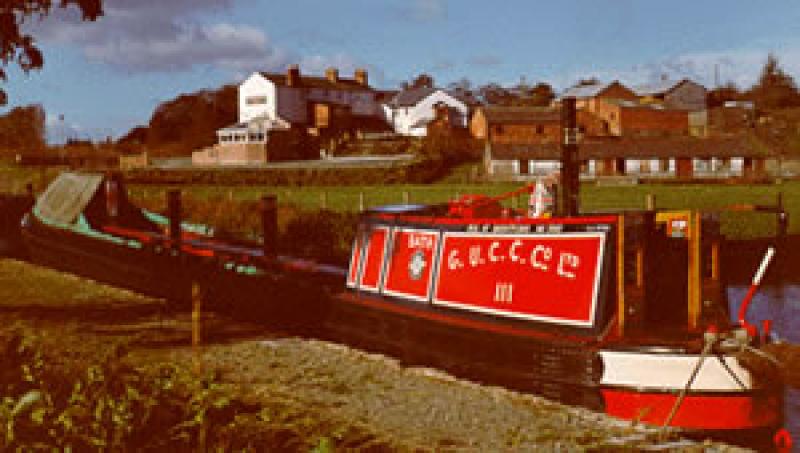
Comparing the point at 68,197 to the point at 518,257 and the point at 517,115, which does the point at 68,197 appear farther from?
the point at 517,115

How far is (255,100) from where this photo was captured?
91500 millimetres

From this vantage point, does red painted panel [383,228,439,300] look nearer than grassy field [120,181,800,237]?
Yes

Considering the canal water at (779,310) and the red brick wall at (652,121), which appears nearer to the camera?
the canal water at (779,310)

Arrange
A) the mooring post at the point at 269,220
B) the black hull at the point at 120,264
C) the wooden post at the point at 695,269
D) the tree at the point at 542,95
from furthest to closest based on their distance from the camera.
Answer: the tree at the point at 542,95 → the black hull at the point at 120,264 → the mooring post at the point at 269,220 → the wooden post at the point at 695,269

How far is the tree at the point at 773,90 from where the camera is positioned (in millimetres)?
111000

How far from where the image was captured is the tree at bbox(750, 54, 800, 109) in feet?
364

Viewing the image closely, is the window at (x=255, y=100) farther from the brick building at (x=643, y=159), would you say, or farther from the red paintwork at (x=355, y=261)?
the red paintwork at (x=355, y=261)

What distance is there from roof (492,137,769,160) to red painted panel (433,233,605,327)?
54.9m

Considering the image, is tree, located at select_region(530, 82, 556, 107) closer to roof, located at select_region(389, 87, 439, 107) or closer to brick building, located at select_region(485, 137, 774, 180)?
roof, located at select_region(389, 87, 439, 107)

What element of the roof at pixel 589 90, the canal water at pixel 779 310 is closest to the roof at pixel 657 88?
the roof at pixel 589 90

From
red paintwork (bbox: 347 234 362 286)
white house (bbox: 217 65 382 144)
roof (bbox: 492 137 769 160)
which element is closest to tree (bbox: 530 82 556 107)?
white house (bbox: 217 65 382 144)

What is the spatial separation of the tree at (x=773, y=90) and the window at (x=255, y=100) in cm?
6269

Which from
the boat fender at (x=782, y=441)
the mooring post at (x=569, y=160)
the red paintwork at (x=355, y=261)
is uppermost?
the mooring post at (x=569, y=160)

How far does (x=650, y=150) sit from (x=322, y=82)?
4053cm
